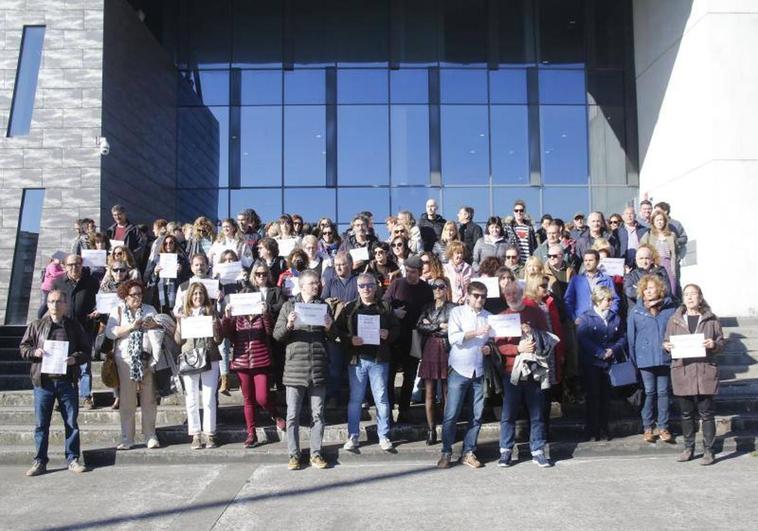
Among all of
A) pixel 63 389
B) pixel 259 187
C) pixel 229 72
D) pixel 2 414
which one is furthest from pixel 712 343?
pixel 229 72

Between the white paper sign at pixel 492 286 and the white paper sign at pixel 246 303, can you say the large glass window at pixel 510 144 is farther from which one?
the white paper sign at pixel 246 303

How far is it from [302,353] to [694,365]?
169 inches

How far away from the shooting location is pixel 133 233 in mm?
12516

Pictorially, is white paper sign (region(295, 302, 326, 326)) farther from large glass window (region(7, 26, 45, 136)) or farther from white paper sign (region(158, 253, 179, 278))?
large glass window (region(7, 26, 45, 136))

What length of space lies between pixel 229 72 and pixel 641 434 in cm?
1825

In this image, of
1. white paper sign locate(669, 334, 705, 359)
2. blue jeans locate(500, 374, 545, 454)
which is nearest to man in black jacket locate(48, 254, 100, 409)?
blue jeans locate(500, 374, 545, 454)

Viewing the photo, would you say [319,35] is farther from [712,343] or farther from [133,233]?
[712,343]

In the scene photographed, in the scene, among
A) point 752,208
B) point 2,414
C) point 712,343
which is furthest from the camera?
point 752,208

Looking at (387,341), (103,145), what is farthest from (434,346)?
(103,145)

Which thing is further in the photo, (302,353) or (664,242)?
(664,242)

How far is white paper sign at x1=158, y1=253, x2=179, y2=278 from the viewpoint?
34.5 ft

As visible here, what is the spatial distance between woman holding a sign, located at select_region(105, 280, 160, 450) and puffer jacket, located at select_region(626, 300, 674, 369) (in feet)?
18.6

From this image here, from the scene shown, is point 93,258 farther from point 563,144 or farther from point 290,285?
point 563,144

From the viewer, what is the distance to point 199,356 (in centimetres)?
842
